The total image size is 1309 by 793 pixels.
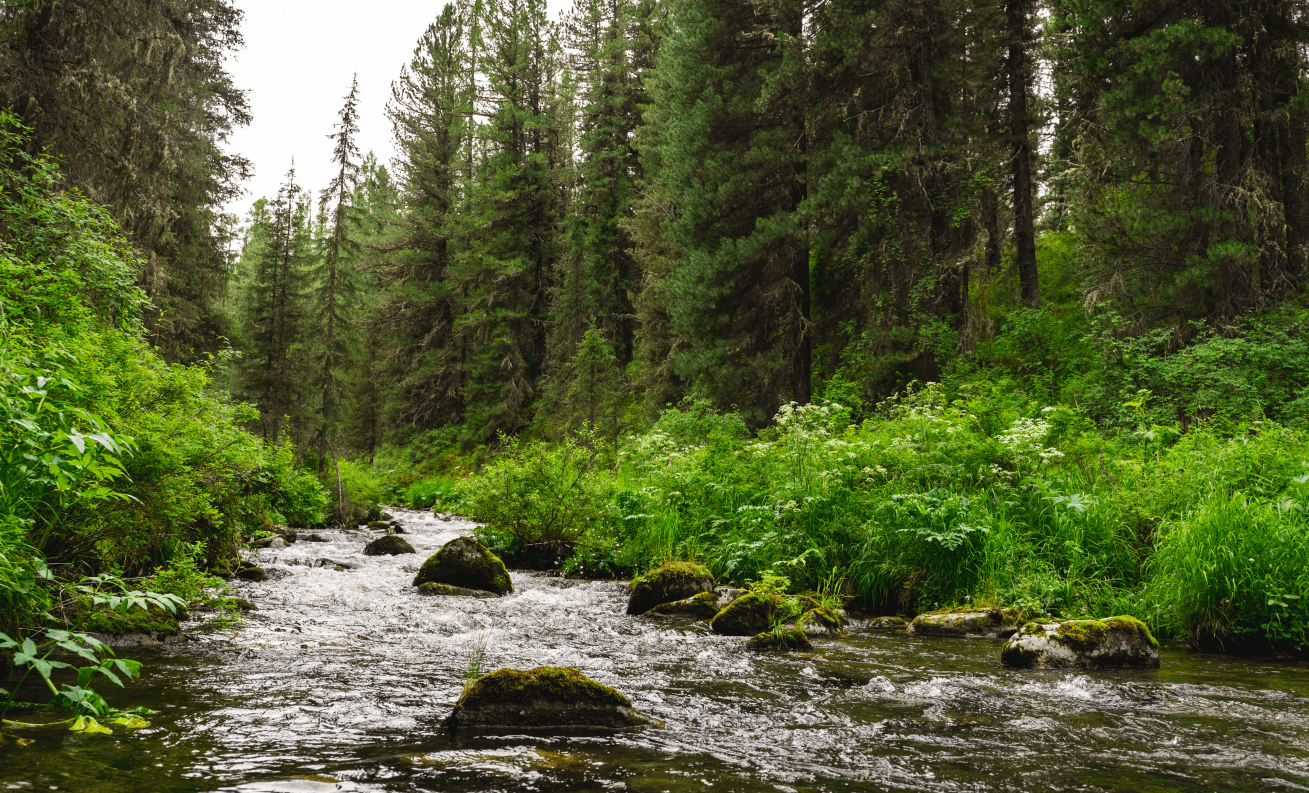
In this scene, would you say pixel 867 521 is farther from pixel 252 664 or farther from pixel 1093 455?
pixel 252 664

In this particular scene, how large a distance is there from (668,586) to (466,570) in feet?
10.1

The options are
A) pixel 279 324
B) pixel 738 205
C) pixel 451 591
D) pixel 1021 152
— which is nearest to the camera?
pixel 451 591

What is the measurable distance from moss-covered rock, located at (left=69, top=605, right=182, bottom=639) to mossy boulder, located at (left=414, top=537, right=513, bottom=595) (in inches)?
143

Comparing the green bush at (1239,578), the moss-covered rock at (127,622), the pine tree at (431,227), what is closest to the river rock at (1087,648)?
the green bush at (1239,578)

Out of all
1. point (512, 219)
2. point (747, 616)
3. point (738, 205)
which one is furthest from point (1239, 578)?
point (512, 219)

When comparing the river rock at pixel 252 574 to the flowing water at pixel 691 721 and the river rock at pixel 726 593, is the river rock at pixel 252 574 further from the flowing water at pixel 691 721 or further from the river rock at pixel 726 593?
the river rock at pixel 726 593

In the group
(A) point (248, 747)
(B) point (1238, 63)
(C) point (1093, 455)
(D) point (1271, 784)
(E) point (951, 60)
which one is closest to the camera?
(D) point (1271, 784)

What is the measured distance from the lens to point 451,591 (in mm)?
9727

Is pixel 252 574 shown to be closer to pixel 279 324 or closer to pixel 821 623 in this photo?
pixel 821 623

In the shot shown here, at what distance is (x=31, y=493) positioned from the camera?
407cm

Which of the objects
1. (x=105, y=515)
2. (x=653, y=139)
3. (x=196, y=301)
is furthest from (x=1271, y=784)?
(x=196, y=301)

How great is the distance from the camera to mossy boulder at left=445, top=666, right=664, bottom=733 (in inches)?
172

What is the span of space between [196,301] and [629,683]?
2471 centimetres

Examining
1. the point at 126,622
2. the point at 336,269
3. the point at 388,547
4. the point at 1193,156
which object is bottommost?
the point at 388,547
